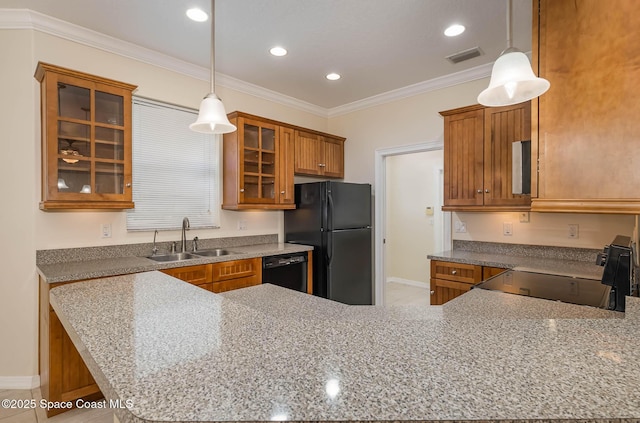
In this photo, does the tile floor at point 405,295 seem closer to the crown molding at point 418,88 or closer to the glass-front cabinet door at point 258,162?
the glass-front cabinet door at point 258,162

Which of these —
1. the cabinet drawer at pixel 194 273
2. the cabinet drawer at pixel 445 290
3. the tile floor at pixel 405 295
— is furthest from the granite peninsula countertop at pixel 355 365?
the tile floor at pixel 405 295

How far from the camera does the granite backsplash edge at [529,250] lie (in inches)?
106

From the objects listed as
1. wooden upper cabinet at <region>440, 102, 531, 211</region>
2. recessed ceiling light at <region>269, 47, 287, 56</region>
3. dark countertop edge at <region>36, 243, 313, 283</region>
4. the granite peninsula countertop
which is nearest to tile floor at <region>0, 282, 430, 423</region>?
dark countertop edge at <region>36, 243, 313, 283</region>

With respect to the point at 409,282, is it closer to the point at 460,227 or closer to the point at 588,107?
Answer: the point at 460,227

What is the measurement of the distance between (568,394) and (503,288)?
51.3 inches

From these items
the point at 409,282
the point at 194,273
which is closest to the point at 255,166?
the point at 194,273

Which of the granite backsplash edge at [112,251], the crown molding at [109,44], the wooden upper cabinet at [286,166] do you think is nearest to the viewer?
the crown molding at [109,44]

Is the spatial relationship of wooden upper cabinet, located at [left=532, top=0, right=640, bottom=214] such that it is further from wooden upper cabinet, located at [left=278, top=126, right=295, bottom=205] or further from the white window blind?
the white window blind

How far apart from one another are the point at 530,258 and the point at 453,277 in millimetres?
733

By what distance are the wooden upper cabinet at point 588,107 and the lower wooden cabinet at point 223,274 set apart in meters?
2.29

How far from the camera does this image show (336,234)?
3.53 meters

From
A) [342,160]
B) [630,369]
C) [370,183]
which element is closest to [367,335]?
[630,369]

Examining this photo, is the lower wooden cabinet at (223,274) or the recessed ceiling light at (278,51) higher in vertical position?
the recessed ceiling light at (278,51)

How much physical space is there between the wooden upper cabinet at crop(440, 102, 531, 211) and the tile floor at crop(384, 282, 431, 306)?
2.02m
